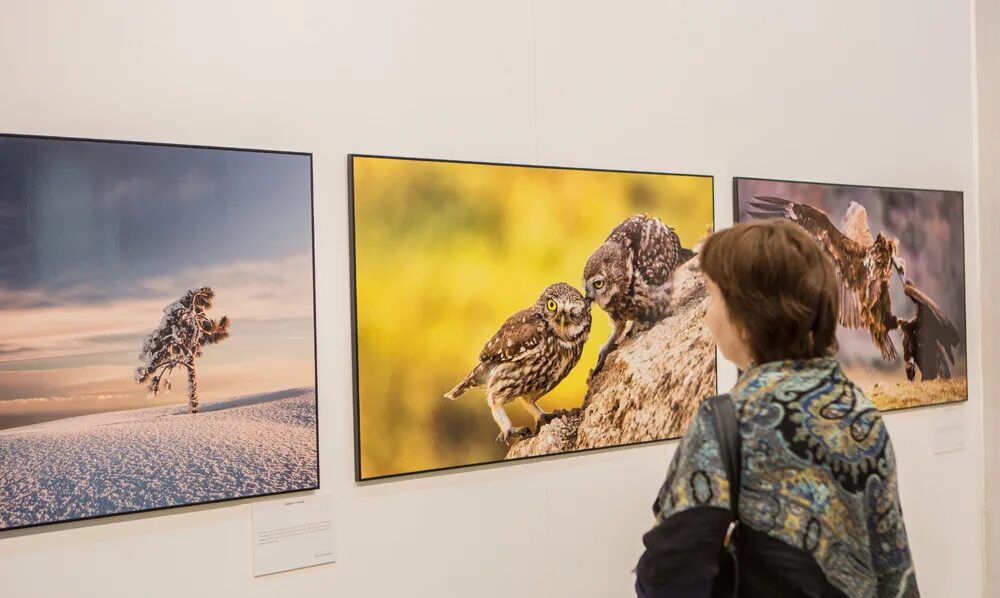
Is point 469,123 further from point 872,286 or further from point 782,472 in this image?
point 872,286

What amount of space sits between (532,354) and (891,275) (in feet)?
4.91

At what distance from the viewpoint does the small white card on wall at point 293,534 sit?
2.04 metres

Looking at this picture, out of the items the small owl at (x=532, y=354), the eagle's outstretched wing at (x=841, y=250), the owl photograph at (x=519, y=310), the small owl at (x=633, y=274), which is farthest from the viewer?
the eagle's outstretched wing at (x=841, y=250)

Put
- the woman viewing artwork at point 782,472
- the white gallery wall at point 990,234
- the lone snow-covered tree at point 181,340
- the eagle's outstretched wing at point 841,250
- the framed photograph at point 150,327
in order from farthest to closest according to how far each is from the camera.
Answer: the white gallery wall at point 990,234
the eagle's outstretched wing at point 841,250
the lone snow-covered tree at point 181,340
the framed photograph at point 150,327
the woman viewing artwork at point 782,472

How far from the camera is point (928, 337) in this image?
125 inches

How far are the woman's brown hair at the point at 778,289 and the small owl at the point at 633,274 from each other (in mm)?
1041

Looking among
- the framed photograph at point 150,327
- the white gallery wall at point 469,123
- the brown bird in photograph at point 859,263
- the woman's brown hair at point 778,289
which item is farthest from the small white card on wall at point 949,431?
the framed photograph at point 150,327

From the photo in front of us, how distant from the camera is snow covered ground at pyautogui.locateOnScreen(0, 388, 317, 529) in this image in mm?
1783

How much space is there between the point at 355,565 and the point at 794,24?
87.8 inches

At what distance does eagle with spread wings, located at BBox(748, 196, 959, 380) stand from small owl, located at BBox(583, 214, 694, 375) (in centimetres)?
40

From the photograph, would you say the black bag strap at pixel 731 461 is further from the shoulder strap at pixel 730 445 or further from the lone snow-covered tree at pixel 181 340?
the lone snow-covered tree at pixel 181 340

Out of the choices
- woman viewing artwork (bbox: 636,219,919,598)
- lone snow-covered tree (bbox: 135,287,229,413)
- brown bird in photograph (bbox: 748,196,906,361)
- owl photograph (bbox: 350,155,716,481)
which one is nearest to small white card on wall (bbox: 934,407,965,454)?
brown bird in photograph (bbox: 748,196,906,361)

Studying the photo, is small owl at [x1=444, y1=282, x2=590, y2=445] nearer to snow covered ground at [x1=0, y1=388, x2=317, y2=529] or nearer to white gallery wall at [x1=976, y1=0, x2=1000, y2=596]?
snow covered ground at [x1=0, y1=388, x2=317, y2=529]

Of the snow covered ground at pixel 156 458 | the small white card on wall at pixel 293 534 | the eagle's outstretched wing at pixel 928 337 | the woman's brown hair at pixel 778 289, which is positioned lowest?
the small white card on wall at pixel 293 534
